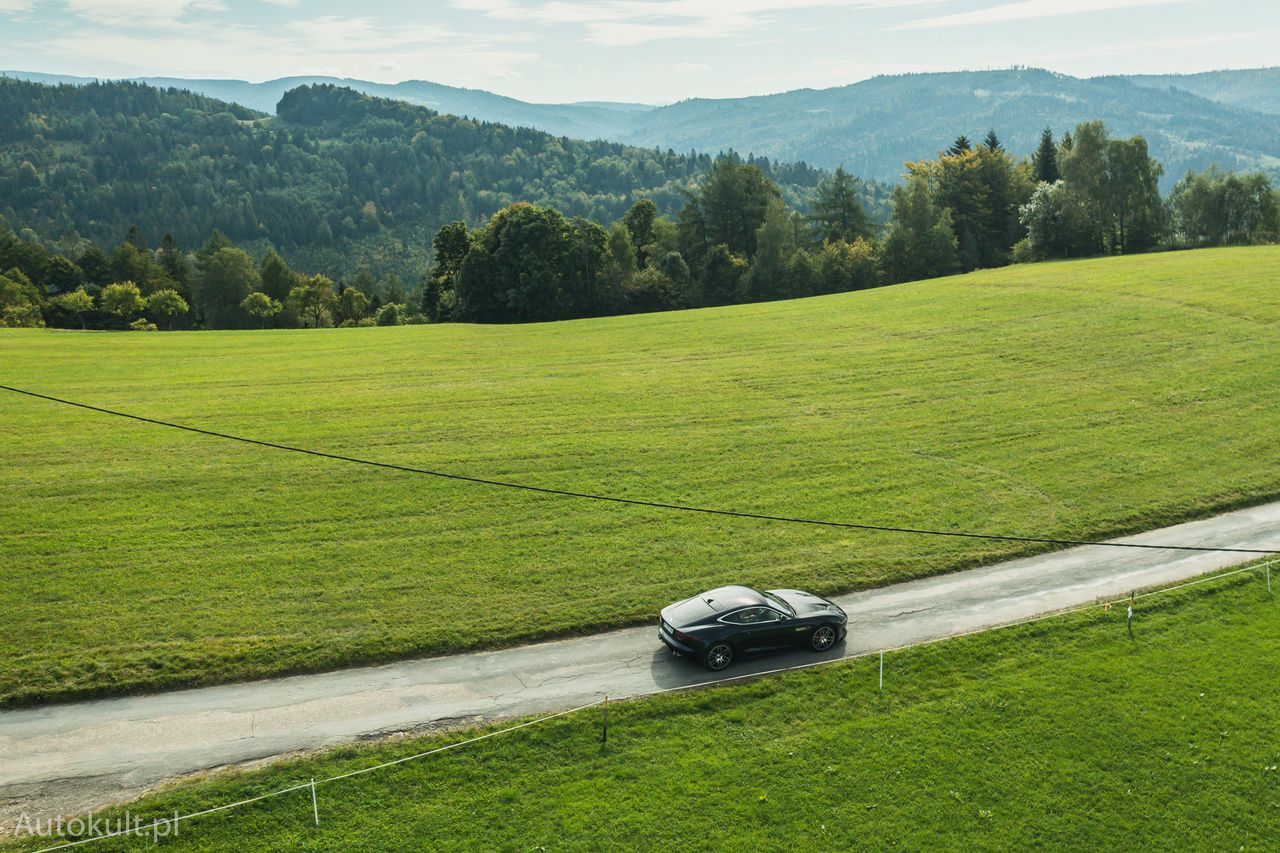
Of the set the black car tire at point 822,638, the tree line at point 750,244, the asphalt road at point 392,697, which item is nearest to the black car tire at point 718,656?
the asphalt road at point 392,697

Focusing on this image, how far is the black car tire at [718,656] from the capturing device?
21734 millimetres

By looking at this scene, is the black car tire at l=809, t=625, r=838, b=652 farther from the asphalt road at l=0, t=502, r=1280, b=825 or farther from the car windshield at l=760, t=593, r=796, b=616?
the car windshield at l=760, t=593, r=796, b=616

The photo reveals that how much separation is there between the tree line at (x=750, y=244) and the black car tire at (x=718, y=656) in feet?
230

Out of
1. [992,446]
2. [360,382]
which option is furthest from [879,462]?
[360,382]

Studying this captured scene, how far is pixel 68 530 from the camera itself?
2952 cm

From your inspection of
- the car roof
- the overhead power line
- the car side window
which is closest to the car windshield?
the car roof

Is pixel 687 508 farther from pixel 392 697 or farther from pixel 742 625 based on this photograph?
pixel 392 697

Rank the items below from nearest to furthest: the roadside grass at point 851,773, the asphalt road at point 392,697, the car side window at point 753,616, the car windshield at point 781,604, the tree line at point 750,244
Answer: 1. the roadside grass at point 851,773
2. the asphalt road at point 392,697
3. the car side window at point 753,616
4. the car windshield at point 781,604
5. the tree line at point 750,244

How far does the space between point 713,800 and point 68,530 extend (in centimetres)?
2349

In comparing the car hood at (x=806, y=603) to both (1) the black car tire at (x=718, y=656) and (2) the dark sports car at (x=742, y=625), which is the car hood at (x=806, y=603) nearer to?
(2) the dark sports car at (x=742, y=625)

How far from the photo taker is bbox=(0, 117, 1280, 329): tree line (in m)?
91.6

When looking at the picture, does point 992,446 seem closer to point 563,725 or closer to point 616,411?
point 616,411

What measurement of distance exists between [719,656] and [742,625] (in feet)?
3.02

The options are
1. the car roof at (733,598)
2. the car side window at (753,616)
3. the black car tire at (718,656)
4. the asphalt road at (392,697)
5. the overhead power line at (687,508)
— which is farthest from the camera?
the overhead power line at (687,508)
